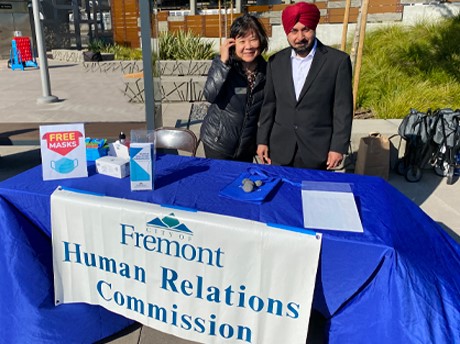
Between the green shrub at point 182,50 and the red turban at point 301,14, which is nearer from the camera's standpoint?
the red turban at point 301,14

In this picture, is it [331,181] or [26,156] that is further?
[26,156]

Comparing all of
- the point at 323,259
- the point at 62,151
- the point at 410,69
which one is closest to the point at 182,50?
the point at 410,69

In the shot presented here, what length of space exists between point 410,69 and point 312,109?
5910 millimetres

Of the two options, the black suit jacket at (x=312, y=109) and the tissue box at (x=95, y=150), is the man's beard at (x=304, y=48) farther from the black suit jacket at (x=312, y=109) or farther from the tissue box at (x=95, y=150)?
the tissue box at (x=95, y=150)

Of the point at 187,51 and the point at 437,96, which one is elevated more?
the point at 187,51

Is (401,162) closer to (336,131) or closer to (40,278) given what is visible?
(336,131)

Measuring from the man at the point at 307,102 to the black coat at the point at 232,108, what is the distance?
0.08m

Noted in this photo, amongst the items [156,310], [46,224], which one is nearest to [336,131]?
[156,310]

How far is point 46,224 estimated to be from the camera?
6.66ft

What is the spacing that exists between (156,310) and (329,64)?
163 centimetres

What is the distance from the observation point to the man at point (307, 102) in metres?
2.43

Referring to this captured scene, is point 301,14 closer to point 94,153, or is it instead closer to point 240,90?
point 240,90

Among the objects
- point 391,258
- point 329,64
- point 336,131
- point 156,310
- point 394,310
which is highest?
point 329,64

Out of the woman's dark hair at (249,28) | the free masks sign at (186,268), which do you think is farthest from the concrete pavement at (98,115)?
the woman's dark hair at (249,28)
